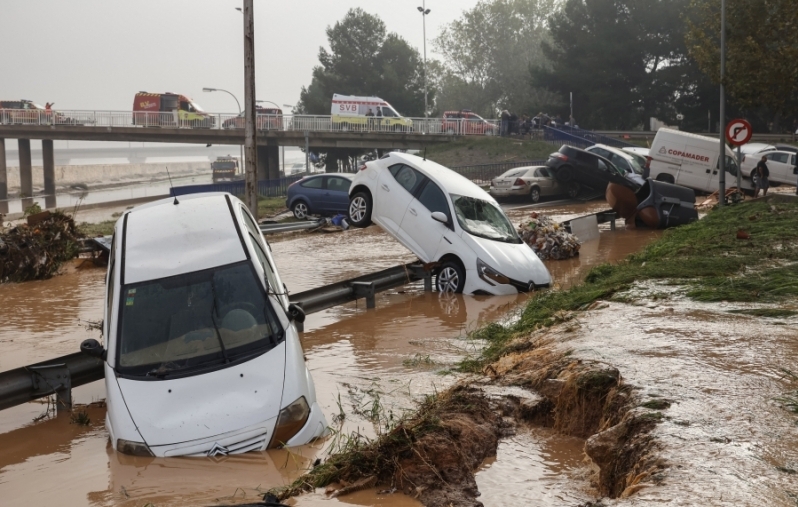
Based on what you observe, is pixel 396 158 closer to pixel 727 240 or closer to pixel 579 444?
pixel 727 240

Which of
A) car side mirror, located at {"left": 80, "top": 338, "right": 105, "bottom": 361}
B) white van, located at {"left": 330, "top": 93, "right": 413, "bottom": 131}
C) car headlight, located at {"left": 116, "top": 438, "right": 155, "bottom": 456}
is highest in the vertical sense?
white van, located at {"left": 330, "top": 93, "right": 413, "bottom": 131}

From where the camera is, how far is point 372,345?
38.2 feet

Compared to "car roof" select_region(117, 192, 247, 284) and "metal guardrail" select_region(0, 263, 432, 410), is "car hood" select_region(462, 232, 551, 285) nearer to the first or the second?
"car roof" select_region(117, 192, 247, 284)

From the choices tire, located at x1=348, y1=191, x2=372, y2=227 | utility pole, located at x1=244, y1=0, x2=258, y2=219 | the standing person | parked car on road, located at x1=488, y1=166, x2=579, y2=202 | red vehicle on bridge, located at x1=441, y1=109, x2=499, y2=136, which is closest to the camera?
tire, located at x1=348, y1=191, x2=372, y2=227

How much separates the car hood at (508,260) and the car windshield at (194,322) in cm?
654

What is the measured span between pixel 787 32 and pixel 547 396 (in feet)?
79.4

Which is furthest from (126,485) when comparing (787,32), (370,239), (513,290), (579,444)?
(787,32)

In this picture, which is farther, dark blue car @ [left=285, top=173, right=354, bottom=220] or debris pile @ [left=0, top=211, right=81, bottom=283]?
dark blue car @ [left=285, top=173, right=354, bottom=220]

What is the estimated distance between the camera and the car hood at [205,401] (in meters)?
7.07

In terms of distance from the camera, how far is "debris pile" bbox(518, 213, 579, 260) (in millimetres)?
19391

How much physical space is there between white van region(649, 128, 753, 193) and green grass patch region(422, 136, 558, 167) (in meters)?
17.0

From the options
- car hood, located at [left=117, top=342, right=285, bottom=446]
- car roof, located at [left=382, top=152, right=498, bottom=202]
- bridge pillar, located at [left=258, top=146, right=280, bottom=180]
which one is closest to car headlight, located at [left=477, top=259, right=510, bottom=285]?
car roof, located at [left=382, top=152, right=498, bottom=202]

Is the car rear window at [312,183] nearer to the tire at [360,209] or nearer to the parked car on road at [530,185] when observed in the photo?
the parked car on road at [530,185]

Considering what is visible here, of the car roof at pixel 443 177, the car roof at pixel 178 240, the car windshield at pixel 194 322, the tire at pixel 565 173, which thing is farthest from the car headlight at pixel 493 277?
the tire at pixel 565 173
